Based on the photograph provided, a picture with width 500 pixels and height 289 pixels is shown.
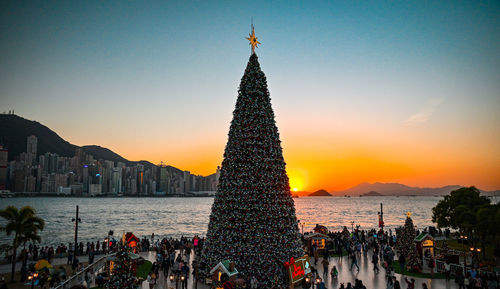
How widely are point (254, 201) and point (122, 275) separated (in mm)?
6597

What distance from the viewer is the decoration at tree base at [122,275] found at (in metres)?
12.9

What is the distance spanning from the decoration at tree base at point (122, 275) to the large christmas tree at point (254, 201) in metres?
4.18

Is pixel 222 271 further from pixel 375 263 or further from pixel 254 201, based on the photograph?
pixel 375 263

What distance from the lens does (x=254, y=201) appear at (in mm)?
15539

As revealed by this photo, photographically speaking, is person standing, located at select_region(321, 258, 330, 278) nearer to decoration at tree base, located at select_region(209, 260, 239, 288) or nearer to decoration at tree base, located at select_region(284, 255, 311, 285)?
decoration at tree base, located at select_region(284, 255, 311, 285)

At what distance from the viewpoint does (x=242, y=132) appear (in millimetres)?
16266

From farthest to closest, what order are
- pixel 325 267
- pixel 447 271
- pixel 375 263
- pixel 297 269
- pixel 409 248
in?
pixel 409 248, pixel 375 263, pixel 325 267, pixel 447 271, pixel 297 269

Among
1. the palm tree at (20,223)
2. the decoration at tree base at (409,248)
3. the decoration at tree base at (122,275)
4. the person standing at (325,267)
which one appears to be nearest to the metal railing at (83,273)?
the decoration at tree base at (122,275)

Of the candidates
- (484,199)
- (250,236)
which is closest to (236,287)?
(250,236)

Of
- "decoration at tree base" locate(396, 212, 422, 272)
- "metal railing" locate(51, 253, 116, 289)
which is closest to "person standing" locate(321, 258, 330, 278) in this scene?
"decoration at tree base" locate(396, 212, 422, 272)

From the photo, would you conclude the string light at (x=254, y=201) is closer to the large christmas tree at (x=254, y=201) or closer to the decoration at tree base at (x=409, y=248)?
the large christmas tree at (x=254, y=201)

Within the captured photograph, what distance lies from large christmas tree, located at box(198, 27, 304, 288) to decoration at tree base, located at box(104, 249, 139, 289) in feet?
13.7

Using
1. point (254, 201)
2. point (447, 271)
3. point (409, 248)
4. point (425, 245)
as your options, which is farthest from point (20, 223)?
point (425, 245)

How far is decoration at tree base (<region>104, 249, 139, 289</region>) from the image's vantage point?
12852mm
